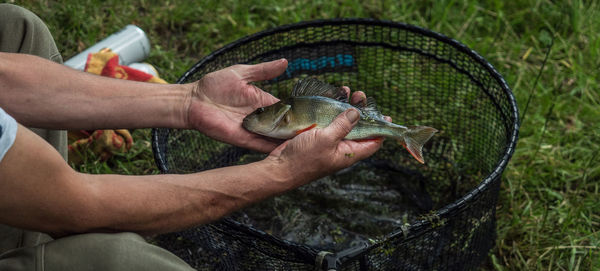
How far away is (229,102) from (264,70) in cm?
23

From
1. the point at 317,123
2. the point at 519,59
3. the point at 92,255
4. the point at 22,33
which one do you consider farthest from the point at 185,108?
the point at 519,59

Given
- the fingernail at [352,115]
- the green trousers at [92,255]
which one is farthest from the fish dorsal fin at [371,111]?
the green trousers at [92,255]

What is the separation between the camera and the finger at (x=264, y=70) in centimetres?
227

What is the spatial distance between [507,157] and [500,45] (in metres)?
1.96

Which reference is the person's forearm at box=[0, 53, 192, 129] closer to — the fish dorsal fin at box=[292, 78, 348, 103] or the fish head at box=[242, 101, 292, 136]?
the fish head at box=[242, 101, 292, 136]

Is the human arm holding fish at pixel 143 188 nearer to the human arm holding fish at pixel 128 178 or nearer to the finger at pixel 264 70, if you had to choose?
the human arm holding fish at pixel 128 178

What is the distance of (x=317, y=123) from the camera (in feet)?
7.31

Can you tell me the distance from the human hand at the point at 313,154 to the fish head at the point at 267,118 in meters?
0.22

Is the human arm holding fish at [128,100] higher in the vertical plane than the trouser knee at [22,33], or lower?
lower

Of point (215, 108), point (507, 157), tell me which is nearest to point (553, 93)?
point (507, 157)

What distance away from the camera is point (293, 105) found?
2195 mm

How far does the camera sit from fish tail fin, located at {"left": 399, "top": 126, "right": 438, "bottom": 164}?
7.23 ft

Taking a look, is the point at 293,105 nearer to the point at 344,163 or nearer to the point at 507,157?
the point at 344,163

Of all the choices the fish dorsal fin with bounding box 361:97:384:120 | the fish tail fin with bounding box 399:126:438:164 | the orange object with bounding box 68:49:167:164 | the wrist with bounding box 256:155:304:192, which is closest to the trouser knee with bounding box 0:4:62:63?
the orange object with bounding box 68:49:167:164
